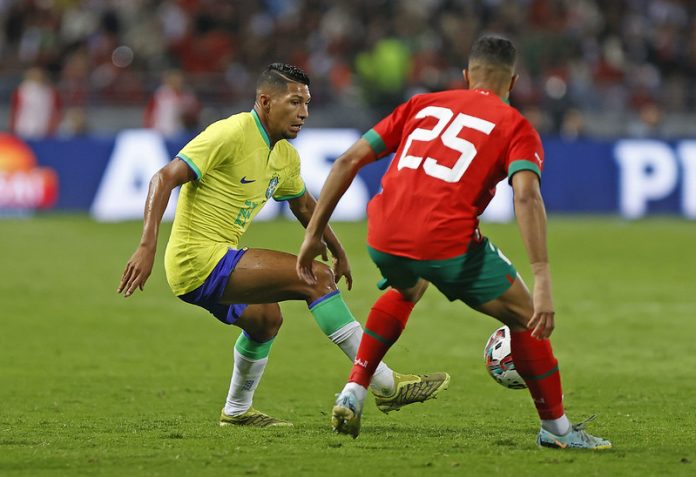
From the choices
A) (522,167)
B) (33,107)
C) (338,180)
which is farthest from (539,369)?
(33,107)

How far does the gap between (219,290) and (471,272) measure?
1.53 meters

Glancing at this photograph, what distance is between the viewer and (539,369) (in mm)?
5949

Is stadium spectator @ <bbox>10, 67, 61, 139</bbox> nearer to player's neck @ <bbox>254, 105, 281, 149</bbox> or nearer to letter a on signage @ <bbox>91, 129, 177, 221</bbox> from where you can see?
letter a on signage @ <bbox>91, 129, 177, 221</bbox>

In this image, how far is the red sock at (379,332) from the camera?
6.30 meters

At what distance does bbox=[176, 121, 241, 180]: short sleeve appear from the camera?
6.62 m

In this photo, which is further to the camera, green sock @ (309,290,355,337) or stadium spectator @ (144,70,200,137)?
stadium spectator @ (144,70,200,137)

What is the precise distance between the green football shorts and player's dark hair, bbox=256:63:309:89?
58.7 inches

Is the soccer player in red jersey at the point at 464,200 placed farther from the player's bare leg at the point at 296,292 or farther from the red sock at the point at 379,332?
the player's bare leg at the point at 296,292

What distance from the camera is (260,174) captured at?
700 centimetres

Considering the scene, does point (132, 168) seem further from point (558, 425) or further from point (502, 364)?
point (558, 425)

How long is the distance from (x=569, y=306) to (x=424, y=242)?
6900 mm

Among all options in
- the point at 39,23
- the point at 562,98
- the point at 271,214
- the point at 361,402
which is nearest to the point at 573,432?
the point at 361,402

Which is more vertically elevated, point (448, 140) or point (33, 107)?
point (448, 140)

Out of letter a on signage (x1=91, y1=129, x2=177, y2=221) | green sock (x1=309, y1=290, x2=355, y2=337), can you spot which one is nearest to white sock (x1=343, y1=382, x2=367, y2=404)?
green sock (x1=309, y1=290, x2=355, y2=337)
